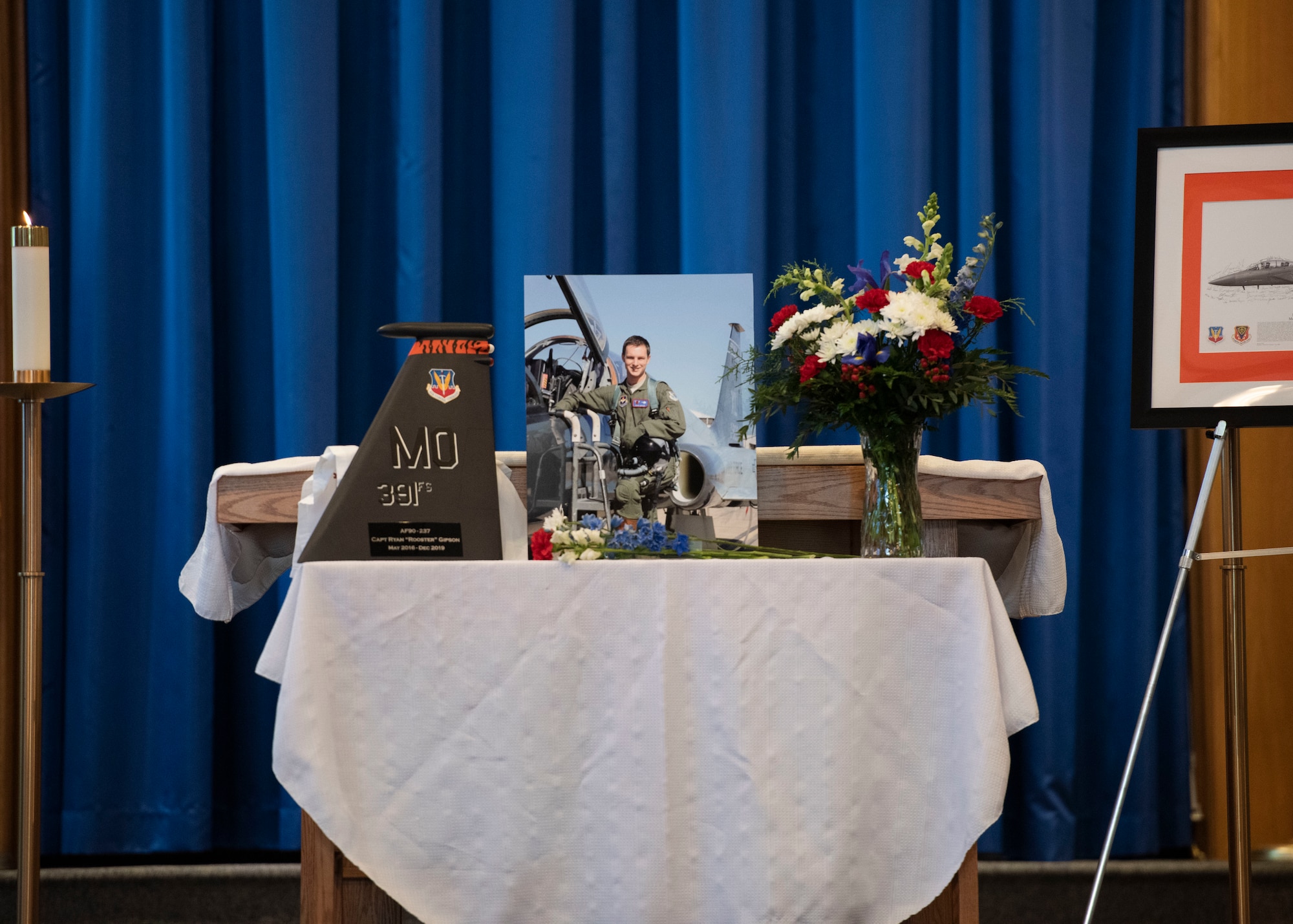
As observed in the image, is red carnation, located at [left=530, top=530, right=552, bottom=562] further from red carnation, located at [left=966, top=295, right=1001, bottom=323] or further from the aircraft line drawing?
the aircraft line drawing

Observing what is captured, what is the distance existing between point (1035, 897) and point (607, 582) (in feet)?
4.66

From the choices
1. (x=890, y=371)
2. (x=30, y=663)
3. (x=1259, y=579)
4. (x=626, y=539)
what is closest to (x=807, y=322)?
(x=890, y=371)

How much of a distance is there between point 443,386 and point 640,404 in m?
0.23

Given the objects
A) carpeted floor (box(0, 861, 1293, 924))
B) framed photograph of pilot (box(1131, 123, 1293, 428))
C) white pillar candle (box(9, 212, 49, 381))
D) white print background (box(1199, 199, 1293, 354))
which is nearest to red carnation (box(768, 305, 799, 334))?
framed photograph of pilot (box(1131, 123, 1293, 428))

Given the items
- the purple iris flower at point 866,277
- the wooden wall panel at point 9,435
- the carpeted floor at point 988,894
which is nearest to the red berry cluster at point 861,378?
the purple iris flower at point 866,277

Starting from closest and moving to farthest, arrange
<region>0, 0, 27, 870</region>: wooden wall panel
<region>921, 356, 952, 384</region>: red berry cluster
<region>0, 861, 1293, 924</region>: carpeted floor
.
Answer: <region>921, 356, 952, 384</region>: red berry cluster → <region>0, 861, 1293, 924</region>: carpeted floor → <region>0, 0, 27, 870</region>: wooden wall panel

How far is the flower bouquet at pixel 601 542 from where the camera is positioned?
3.73 feet

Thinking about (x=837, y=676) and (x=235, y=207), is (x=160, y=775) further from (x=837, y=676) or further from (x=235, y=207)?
(x=837, y=676)

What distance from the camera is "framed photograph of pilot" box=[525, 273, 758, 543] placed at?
4.22 feet

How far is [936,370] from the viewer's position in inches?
47.0

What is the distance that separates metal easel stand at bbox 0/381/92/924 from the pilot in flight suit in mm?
638

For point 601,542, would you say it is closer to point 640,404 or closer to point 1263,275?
point 640,404

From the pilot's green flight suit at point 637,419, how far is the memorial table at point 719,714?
0.63 ft

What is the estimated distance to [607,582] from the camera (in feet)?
3.62
